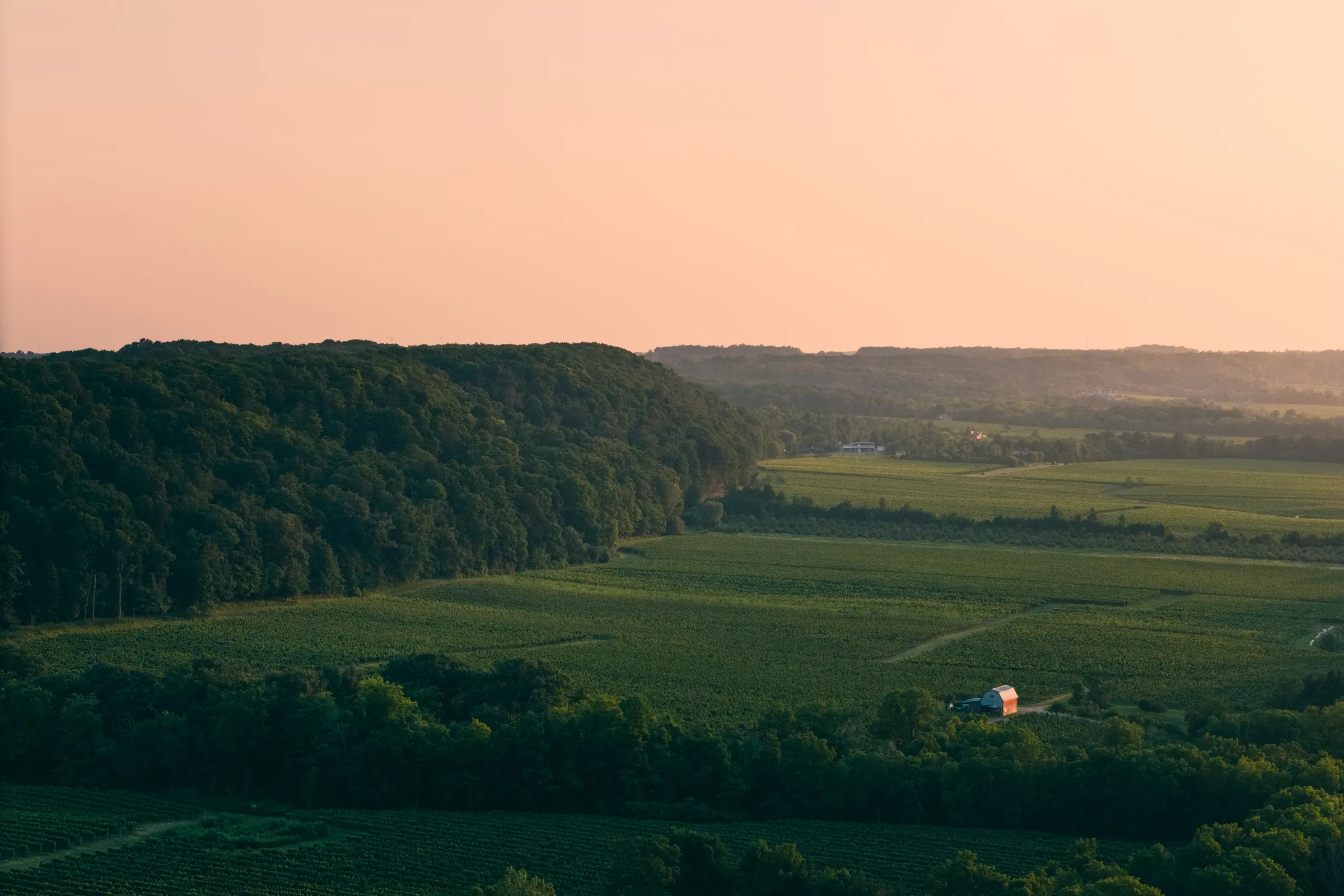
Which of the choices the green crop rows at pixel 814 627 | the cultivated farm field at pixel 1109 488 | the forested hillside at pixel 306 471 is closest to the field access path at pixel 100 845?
the green crop rows at pixel 814 627

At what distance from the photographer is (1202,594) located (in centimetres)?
7725

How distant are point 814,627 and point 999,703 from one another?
645 inches

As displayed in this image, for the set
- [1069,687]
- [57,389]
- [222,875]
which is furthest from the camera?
[57,389]

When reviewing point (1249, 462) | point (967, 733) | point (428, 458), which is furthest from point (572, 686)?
point (1249, 462)

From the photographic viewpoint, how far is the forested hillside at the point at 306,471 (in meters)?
68.6

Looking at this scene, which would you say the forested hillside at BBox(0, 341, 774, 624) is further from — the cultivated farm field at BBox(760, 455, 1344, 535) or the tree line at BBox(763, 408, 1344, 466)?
the tree line at BBox(763, 408, 1344, 466)

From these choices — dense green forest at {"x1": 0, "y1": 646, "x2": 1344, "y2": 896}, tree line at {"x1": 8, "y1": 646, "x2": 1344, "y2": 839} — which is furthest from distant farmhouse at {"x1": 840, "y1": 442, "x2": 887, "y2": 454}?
tree line at {"x1": 8, "y1": 646, "x2": 1344, "y2": 839}

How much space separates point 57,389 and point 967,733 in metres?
50.6

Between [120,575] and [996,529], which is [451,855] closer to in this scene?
[120,575]

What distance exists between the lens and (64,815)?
1602 inches

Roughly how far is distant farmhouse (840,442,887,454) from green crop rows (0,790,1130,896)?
121425 millimetres

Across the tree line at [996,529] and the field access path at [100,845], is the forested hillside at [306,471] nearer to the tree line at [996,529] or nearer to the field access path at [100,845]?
the tree line at [996,529]

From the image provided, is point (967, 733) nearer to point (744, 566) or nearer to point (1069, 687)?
point (1069, 687)

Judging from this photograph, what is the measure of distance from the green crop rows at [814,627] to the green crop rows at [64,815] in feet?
43.5
